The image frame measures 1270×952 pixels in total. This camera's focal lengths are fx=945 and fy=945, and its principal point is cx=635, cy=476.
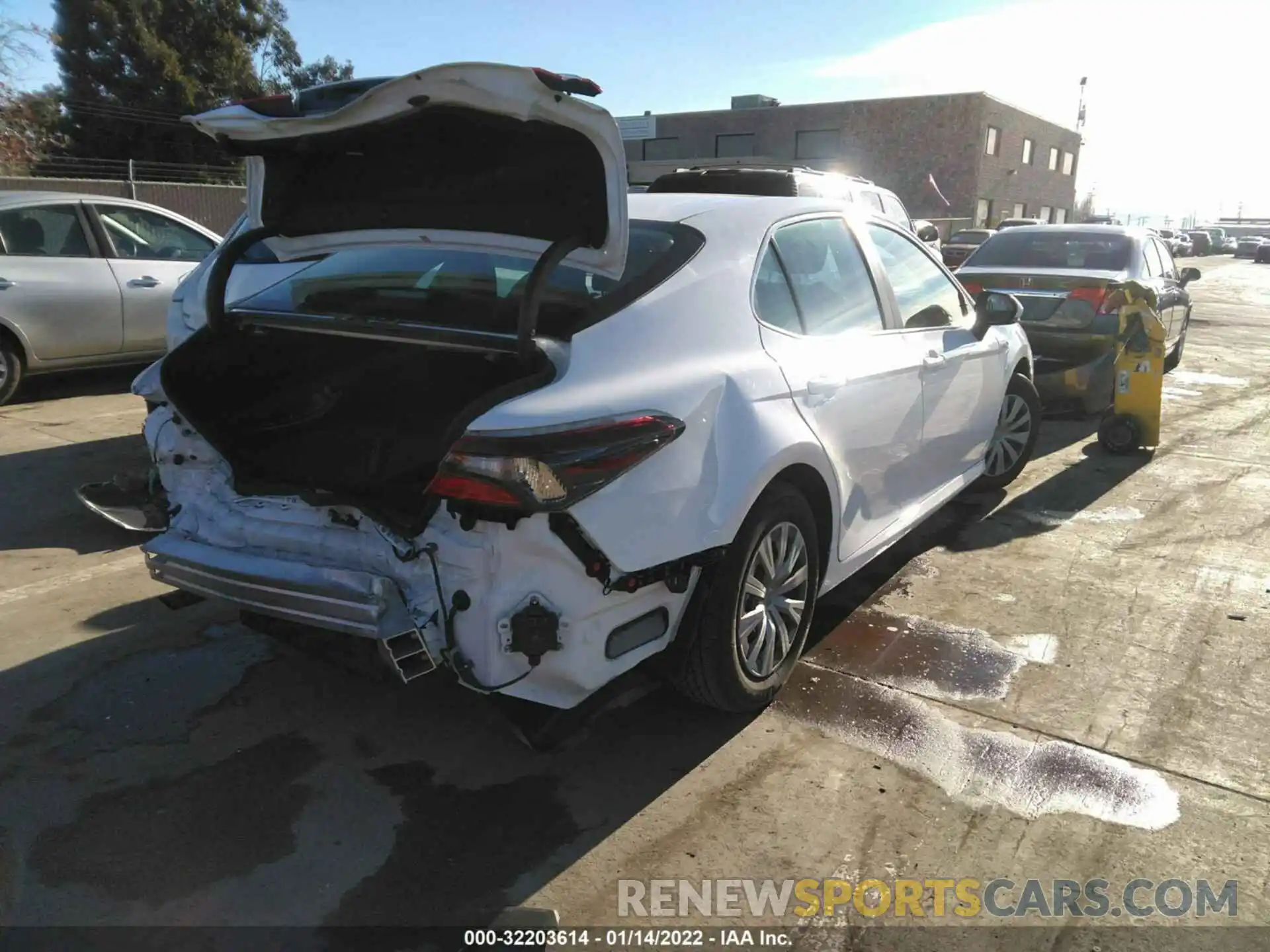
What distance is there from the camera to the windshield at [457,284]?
2.96 meters

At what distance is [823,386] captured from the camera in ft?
10.9

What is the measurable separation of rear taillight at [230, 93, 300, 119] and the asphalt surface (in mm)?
1687

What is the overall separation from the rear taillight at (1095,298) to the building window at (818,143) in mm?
36434

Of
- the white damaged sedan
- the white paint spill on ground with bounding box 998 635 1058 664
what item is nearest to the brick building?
the white paint spill on ground with bounding box 998 635 1058 664

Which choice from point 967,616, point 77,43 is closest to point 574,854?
point 967,616

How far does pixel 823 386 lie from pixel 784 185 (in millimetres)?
6821

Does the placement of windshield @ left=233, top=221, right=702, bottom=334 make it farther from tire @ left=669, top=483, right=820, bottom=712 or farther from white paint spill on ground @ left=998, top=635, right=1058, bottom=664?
white paint spill on ground @ left=998, top=635, right=1058, bottom=664

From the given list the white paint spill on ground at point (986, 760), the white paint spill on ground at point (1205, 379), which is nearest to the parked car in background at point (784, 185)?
the white paint spill on ground at point (1205, 379)

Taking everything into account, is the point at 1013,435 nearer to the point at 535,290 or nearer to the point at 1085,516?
the point at 1085,516

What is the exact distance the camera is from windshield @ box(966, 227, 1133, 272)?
8.58 metres

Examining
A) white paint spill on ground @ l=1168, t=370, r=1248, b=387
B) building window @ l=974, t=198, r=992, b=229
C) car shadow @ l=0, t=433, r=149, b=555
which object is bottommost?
white paint spill on ground @ l=1168, t=370, r=1248, b=387

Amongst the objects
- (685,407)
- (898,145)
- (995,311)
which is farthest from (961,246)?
(685,407)

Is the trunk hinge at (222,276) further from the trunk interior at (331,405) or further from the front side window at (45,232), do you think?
the front side window at (45,232)

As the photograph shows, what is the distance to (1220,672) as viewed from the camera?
375cm
